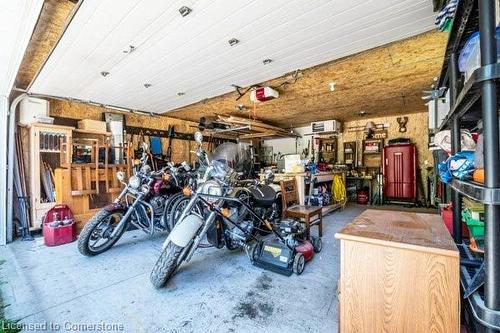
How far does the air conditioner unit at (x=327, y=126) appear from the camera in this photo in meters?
6.82

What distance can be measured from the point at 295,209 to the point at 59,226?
3428mm

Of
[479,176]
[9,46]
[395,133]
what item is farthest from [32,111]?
[395,133]

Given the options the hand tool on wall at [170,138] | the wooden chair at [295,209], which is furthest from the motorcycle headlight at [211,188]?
the hand tool on wall at [170,138]

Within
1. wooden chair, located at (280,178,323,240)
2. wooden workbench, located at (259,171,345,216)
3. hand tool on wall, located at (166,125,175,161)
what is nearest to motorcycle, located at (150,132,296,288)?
wooden chair, located at (280,178,323,240)

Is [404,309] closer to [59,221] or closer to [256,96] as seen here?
[256,96]

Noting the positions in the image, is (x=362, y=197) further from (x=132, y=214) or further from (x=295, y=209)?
(x=132, y=214)

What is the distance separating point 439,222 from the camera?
51.0 inches

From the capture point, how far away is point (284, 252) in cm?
243

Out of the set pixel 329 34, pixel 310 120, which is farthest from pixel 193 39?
pixel 310 120

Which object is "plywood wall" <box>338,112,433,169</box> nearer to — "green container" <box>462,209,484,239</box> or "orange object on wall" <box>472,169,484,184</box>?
"green container" <box>462,209,484,239</box>

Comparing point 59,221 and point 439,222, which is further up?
point 439,222

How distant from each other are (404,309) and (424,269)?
19 centimetres

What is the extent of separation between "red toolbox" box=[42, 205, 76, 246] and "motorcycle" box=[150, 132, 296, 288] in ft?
7.42

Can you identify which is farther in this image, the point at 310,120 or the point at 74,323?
the point at 310,120
